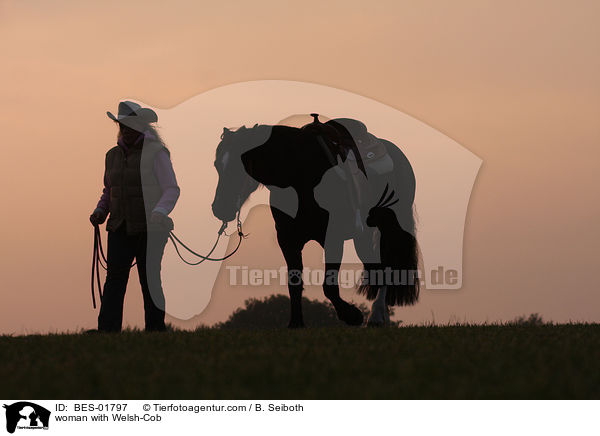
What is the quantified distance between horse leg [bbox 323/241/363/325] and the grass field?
1.82 m

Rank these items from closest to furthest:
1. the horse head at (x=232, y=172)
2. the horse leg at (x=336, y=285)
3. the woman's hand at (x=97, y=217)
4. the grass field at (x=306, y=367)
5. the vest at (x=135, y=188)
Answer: the grass field at (x=306, y=367) → the vest at (x=135, y=188) → the horse head at (x=232, y=172) → the woman's hand at (x=97, y=217) → the horse leg at (x=336, y=285)

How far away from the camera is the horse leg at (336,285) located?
37.5 feet

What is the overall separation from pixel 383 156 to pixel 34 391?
24.1 ft

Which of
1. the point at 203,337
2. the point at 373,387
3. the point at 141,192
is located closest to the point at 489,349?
the point at 373,387

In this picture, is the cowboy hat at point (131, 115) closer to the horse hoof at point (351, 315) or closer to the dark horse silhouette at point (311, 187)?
the dark horse silhouette at point (311, 187)

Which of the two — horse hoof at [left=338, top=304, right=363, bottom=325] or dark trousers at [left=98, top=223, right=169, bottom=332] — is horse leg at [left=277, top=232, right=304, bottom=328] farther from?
dark trousers at [left=98, top=223, right=169, bottom=332]

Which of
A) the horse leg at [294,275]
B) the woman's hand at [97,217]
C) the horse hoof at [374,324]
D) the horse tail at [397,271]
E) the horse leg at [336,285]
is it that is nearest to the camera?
the woman's hand at [97,217]

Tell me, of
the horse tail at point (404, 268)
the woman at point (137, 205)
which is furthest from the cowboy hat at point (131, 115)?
the horse tail at point (404, 268)

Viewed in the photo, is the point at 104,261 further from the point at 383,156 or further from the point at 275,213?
the point at 383,156

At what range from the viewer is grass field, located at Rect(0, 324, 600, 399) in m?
5.95

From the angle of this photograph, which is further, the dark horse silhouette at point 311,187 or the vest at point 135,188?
the dark horse silhouette at point 311,187
